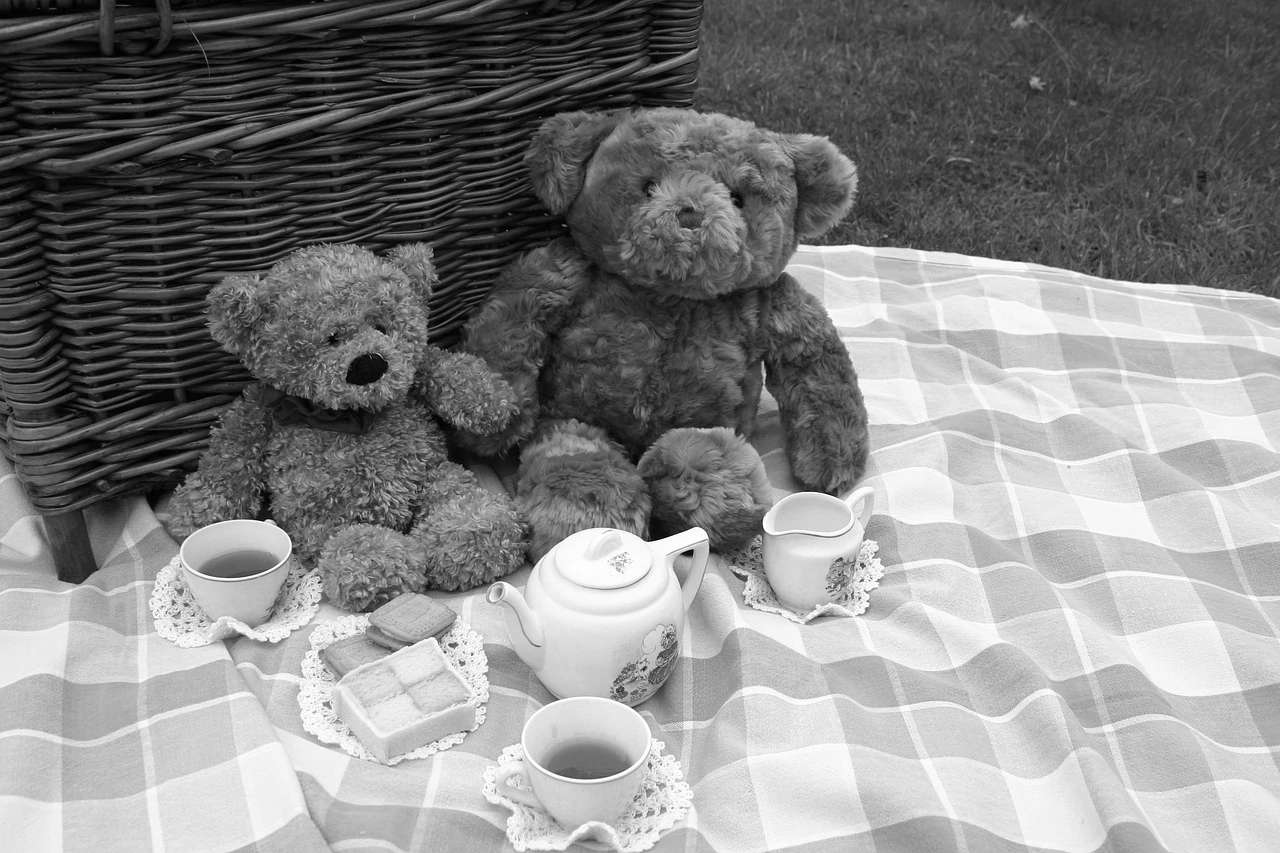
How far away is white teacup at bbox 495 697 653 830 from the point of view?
1200 millimetres

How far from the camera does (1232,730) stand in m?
1.47

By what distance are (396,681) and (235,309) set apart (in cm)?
51

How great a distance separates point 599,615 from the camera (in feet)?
4.36

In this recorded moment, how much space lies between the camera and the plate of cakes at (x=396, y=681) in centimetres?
133

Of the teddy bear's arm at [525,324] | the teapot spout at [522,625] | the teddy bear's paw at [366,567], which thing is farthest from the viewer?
the teddy bear's arm at [525,324]

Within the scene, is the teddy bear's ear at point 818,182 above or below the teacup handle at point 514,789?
above

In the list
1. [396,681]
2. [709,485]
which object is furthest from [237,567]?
[709,485]

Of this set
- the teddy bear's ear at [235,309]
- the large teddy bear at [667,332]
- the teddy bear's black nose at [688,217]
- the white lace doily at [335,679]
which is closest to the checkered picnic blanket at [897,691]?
the white lace doily at [335,679]

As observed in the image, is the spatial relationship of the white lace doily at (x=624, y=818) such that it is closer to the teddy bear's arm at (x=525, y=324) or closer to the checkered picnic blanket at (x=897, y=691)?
the checkered picnic blanket at (x=897, y=691)

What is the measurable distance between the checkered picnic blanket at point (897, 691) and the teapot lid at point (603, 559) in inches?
8.0

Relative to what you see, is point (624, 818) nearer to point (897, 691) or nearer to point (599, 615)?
point (599, 615)

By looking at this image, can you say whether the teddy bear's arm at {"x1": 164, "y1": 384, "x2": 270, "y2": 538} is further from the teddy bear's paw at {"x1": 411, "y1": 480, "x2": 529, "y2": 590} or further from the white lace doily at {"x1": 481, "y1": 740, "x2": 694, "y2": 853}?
the white lace doily at {"x1": 481, "y1": 740, "x2": 694, "y2": 853}

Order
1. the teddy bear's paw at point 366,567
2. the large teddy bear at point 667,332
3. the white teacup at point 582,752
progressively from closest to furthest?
1. the white teacup at point 582,752
2. the teddy bear's paw at point 366,567
3. the large teddy bear at point 667,332

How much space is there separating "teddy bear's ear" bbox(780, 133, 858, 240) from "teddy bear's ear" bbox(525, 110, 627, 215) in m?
0.28
